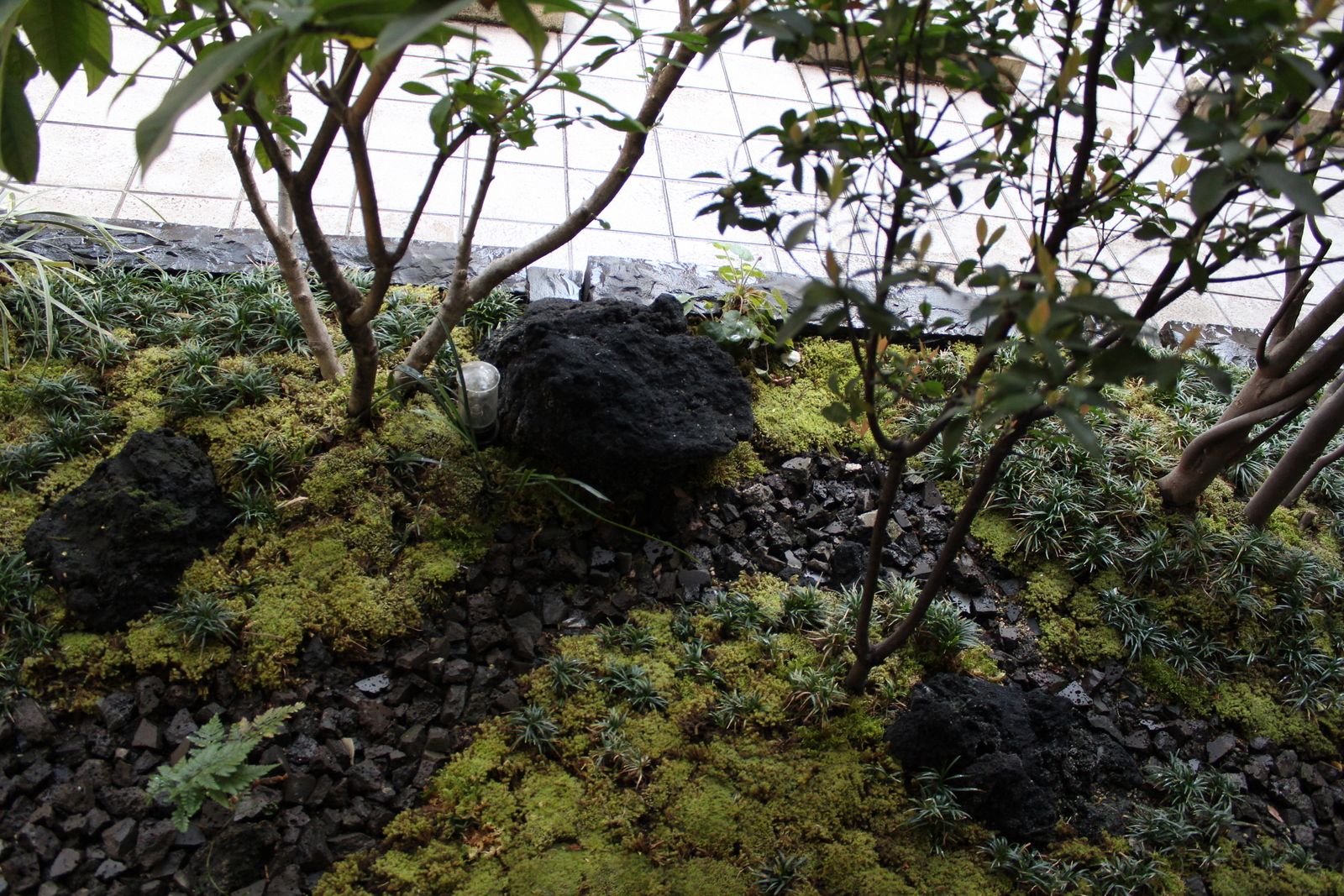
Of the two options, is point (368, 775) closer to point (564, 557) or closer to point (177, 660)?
point (177, 660)

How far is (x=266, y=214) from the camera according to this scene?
8.66ft

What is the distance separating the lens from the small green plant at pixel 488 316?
323 cm

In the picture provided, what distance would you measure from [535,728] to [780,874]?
655 mm

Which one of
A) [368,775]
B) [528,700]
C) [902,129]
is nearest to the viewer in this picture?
[902,129]

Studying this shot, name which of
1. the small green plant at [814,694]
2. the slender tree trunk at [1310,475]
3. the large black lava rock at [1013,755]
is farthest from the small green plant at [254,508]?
the slender tree trunk at [1310,475]

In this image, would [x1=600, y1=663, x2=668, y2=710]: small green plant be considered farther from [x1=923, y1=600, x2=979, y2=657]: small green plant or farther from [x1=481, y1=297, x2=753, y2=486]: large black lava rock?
[x1=923, y1=600, x2=979, y2=657]: small green plant

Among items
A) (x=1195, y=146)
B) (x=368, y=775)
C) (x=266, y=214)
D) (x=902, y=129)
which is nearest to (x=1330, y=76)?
(x=1195, y=146)

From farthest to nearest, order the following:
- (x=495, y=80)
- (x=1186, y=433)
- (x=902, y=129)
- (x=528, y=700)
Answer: (x=1186, y=433) < (x=528, y=700) < (x=495, y=80) < (x=902, y=129)

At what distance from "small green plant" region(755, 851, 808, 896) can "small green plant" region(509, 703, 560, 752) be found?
22.2 inches

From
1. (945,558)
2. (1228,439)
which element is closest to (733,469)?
(945,558)

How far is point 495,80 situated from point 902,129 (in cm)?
92

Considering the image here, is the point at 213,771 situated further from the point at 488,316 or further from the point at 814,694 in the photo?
the point at 488,316

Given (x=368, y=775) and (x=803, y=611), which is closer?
(x=368, y=775)

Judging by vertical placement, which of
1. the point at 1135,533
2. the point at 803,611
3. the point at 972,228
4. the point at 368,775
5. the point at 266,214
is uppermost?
the point at 972,228
